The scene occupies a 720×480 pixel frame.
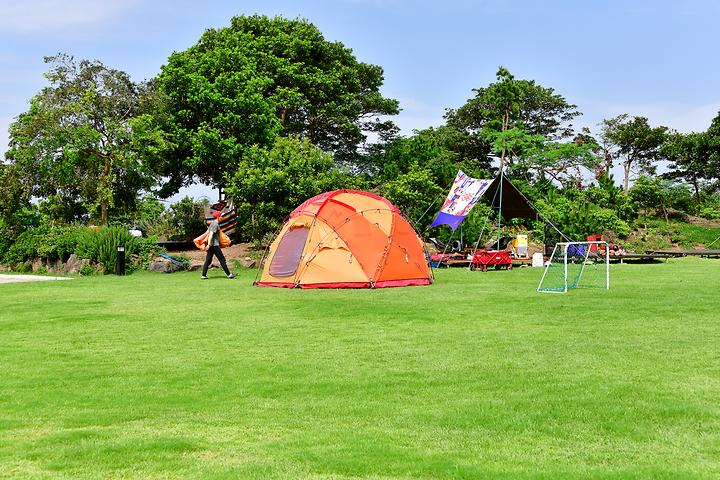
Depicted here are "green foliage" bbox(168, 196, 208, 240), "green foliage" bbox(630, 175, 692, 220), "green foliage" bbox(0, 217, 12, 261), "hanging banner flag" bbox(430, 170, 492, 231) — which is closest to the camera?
"hanging banner flag" bbox(430, 170, 492, 231)

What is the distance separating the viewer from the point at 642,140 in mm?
46656

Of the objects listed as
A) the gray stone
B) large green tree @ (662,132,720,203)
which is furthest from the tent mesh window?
large green tree @ (662,132,720,203)

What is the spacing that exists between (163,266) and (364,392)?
18.3 meters

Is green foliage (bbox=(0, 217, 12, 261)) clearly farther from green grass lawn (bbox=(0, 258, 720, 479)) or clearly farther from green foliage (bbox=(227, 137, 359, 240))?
green grass lawn (bbox=(0, 258, 720, 479))

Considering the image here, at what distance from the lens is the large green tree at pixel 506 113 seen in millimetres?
41000

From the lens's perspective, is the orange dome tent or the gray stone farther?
the gray stone

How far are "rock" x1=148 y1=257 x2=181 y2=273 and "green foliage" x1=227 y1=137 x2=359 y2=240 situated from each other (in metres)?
4.11

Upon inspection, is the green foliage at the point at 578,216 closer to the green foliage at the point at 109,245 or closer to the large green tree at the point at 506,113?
the large green tree at the point at 506,113

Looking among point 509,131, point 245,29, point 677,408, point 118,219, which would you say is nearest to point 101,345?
point 677,408

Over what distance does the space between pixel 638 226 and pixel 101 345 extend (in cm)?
3597

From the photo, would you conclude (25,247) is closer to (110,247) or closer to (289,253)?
(110,247)

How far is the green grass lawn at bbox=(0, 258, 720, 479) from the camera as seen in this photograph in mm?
4184

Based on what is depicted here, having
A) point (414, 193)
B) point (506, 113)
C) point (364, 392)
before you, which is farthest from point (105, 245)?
point (506, 113)

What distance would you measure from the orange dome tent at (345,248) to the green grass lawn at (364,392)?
434 cm
